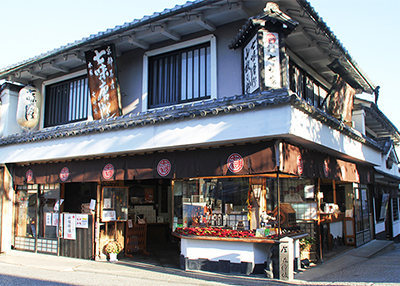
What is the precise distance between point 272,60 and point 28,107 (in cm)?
1094

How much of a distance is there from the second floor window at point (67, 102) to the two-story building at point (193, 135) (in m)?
0.07

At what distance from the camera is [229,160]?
9.25 m

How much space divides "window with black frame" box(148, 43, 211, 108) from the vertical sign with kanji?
120 centimetres

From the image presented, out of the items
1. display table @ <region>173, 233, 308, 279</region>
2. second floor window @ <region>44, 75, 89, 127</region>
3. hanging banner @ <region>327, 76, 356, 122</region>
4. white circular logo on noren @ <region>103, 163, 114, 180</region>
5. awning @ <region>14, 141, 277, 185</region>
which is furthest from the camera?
second floor window @ <region>44, 75, 89, 127</region>

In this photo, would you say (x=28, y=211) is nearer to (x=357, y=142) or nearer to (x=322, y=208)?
(x=322, y=208)

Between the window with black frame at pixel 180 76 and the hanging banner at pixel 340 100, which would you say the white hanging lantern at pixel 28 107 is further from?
the hanging banner at pixel 340 100

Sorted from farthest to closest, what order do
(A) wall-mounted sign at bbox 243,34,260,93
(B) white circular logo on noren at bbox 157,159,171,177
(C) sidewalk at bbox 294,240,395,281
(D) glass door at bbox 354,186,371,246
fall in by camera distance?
(D) glass door at bbox 354,186,371,246, (B) white circular logo on noren at bbox 157,159,171,177, (C) sidewalk at bbox 294,240,395,281, (A) wall-mounted sign at bbox 243,34,260,93

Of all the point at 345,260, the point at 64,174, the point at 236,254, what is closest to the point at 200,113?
the point at 236,254

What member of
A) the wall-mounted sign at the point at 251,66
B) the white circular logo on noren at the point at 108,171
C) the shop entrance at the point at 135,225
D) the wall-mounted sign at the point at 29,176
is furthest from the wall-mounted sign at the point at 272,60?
the wall-mounted sign at the point at 29,176

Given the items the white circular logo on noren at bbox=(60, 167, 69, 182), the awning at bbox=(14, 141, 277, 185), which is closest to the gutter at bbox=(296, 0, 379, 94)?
the awning at bbox=(14, 141, 277, 185)

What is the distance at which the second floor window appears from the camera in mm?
14102

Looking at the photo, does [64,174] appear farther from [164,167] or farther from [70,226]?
[164,167]

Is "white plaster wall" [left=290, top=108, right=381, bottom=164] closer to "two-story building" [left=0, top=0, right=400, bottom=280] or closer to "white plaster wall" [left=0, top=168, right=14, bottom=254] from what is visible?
"two-story building" [left=0, top=0, right=400, bottom=280]

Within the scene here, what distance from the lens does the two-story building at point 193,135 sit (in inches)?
360
